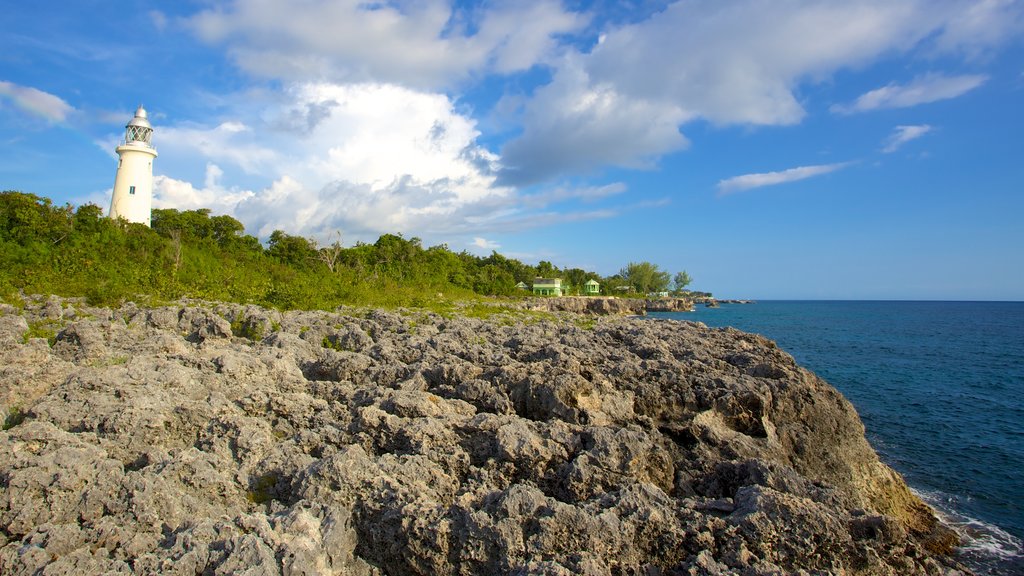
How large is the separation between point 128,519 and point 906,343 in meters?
58.7

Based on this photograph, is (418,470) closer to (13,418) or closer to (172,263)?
(13,418)

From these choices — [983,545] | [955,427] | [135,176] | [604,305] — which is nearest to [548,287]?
[604,305]

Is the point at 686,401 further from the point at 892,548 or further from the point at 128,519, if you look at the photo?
the point at 128,519

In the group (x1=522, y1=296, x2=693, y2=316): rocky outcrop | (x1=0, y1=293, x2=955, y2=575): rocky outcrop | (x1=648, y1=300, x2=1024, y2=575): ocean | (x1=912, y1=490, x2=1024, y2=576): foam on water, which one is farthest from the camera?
(x1=522, y1=296, x2=693, y2=316): rocky outcrop

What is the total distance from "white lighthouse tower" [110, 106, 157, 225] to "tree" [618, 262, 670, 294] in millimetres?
116462

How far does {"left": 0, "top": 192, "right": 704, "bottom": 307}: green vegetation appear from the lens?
23.2 meters

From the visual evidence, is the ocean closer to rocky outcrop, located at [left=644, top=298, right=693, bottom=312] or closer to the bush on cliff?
the bush on cliff

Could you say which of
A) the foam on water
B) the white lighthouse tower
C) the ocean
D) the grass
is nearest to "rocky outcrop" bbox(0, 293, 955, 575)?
Answer: the grass

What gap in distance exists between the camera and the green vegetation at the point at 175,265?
23156 mm

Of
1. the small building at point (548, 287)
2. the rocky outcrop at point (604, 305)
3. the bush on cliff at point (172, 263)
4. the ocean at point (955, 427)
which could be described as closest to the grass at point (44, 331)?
the bush on cliff at point (172, 263)

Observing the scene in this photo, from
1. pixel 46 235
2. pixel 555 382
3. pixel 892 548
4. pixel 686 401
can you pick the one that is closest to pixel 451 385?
pixel 555 382

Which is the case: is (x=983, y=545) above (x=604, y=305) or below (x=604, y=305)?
below

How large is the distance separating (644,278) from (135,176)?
118 m

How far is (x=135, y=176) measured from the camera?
125 feet
